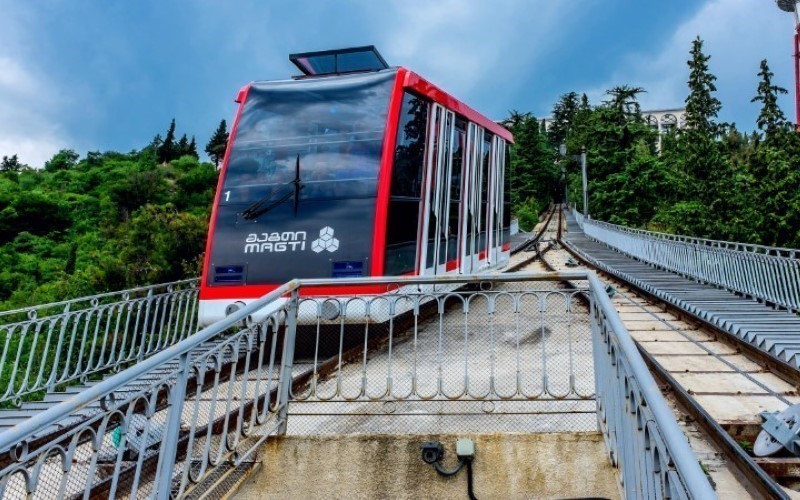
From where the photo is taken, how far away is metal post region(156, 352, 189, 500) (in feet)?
8.93

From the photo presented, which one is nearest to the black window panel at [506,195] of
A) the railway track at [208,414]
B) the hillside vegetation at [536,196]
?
the railway track at [208,414]

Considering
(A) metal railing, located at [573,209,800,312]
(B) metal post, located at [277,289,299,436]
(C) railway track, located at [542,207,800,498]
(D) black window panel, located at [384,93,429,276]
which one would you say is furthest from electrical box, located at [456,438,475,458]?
(A) metal railing, located at [573,209,800,312]

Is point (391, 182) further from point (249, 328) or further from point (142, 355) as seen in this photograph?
point (142, 355)

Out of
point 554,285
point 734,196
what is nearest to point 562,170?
point 734,196

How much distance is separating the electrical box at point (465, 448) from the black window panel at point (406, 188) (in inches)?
120

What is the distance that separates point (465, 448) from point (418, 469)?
0.39 m

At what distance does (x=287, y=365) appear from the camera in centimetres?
417

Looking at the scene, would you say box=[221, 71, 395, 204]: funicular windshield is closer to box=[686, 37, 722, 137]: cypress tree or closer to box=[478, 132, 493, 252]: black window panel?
box=[478, 132, 493, 252]: black window panel

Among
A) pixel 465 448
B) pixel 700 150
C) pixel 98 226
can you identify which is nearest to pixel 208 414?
pixel 465 448

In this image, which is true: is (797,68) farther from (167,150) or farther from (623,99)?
(167,150)

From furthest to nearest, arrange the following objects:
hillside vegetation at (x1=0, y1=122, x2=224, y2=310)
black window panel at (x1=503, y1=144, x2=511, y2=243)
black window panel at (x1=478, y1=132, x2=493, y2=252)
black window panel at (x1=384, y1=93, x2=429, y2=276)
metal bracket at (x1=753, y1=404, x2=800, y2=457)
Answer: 1. hillside vegetation at (x1=0, y1=122, x2=224, y2=310)
2. black window panel at (x1=503, y1=144, x2=511, y2=243)
3. black window panel at (x1=478, y1=132, x2=493, y2=252)
4. black window panel at (x1=384, y1=93, x2=429, y2=276)
5. metal bracket at (x1=753, y1=404, x2=800, y2=457)

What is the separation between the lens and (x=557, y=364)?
583 centimetres

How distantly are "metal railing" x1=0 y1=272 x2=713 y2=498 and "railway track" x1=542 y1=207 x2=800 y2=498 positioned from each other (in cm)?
86

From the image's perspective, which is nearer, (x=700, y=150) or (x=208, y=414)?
(x=208, y=414)
